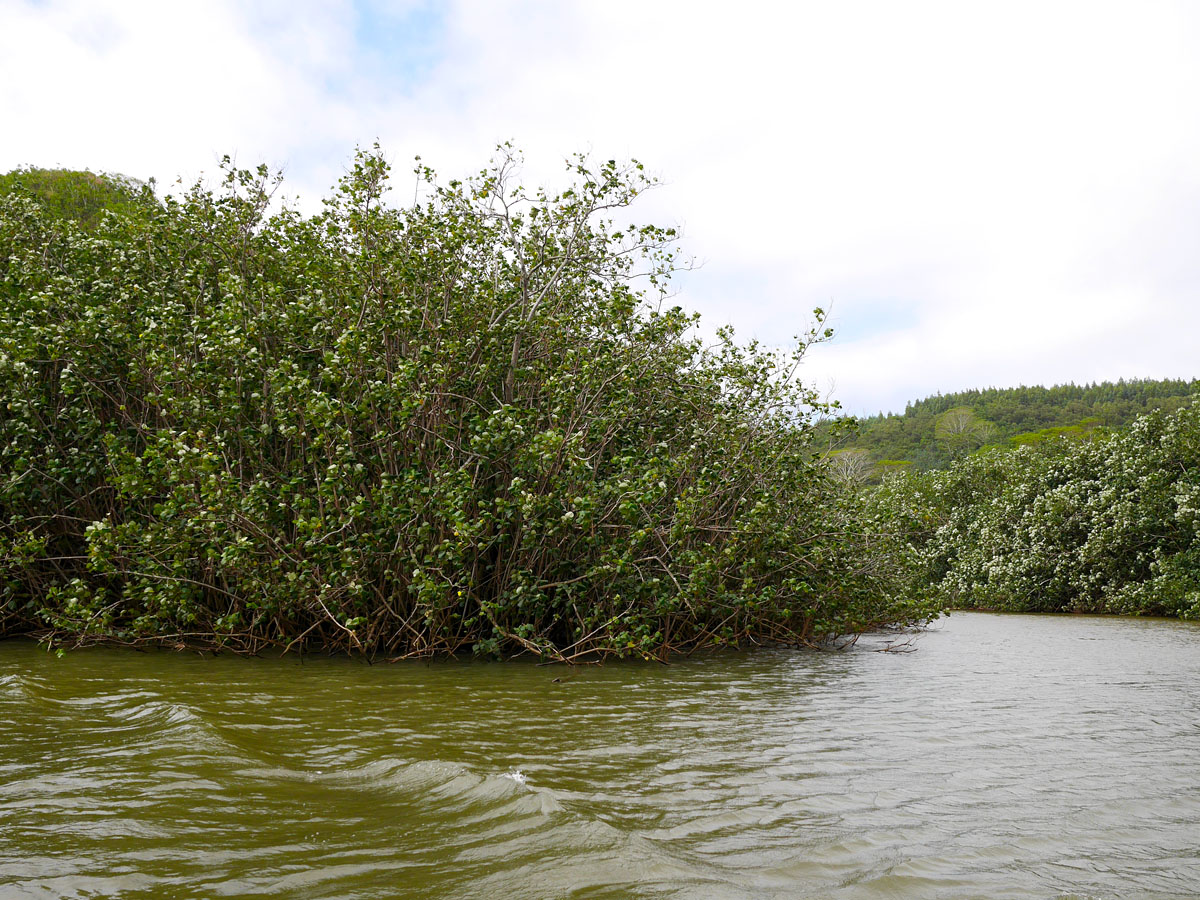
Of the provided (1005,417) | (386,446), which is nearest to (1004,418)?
(1005,417)

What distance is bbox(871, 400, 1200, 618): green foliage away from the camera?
24.2m

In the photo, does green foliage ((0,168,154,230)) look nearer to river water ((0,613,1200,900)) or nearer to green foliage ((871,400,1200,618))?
river water ((0,613,1200,900))

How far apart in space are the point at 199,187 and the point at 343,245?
2328 millimetres

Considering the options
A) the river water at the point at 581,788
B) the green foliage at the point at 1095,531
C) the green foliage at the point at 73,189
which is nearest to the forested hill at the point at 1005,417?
the green foliage at the point at 1095,531

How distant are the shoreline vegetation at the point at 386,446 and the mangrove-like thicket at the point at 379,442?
0.06m

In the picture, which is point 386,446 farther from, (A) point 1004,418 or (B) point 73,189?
A: (A) point 1004,418

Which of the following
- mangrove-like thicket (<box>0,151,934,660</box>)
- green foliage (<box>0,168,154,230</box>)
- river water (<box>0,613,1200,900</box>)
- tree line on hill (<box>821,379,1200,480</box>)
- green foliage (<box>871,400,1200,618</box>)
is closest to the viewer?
river water (<box>0,613,1200,900</box>)

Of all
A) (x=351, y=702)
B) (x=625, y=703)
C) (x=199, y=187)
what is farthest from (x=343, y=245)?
(x=625, y=703)

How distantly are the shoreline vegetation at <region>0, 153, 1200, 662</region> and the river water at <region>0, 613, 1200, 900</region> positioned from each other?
1664 millimetres

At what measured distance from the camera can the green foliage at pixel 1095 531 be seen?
79.6 ft

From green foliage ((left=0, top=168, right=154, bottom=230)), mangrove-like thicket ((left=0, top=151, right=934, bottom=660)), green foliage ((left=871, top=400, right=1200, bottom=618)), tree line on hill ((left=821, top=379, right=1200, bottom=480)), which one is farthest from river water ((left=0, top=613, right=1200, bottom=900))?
tree line on hill ((left=821, top=379, right=1200, bottom=480))

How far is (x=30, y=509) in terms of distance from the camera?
40.0 ft

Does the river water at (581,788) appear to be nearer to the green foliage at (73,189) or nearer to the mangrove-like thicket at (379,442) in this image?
the mangrove-like thicket at (379,442)

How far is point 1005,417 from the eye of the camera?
94.7 m
